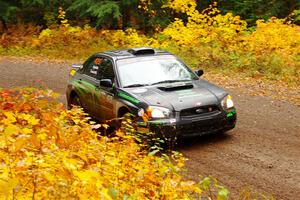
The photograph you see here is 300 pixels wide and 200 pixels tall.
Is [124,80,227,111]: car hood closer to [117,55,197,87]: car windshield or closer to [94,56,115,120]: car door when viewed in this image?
[117,55,197,87]: car windshield

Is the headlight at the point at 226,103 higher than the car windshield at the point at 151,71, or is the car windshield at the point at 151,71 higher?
the car windshield at the point at 151,71

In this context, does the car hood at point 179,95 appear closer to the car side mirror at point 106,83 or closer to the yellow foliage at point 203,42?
the car side mirror at point 106,83

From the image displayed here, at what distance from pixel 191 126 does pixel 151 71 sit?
1.74 m

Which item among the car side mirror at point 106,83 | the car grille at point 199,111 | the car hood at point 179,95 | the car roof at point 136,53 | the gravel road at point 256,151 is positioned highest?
the car roof at point 136,53

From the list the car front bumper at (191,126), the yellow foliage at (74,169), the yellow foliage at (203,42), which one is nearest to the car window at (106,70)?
the car front bumper at (191,126)

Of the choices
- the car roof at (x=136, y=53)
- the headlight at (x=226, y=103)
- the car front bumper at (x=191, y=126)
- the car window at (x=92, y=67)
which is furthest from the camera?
the car window at (x=92, y=67)

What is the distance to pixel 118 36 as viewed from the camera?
23.0 m

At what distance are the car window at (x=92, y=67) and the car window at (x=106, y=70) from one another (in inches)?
6.6

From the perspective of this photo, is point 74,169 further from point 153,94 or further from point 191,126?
point 153,94

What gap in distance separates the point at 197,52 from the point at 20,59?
884cm

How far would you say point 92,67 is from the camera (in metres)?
10.4

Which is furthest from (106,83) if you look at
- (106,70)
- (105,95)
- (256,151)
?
(256,151)

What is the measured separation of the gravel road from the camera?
6770 mm

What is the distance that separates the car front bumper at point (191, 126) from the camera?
8008 mm
